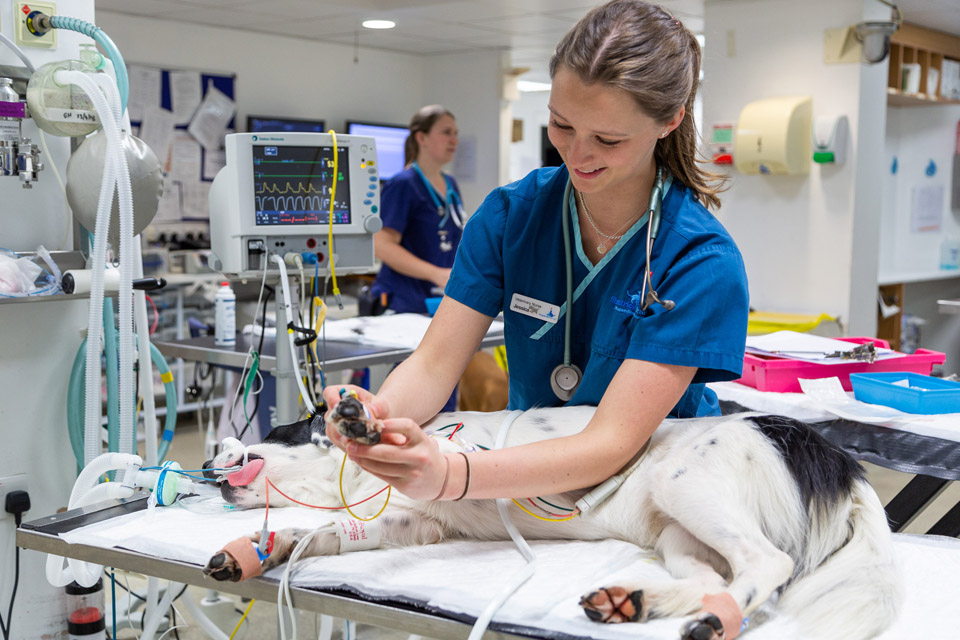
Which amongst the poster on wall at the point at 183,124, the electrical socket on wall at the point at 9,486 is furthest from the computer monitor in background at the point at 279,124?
the electrical socket on wall at the point at 9,486

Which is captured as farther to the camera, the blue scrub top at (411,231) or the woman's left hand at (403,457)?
the blue scrub top at (411,231)

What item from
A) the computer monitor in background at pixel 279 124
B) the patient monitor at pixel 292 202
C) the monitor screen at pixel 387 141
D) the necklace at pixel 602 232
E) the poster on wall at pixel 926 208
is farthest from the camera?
the monitor screen at pixel 387 141

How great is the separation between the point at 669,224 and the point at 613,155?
0.16 metres

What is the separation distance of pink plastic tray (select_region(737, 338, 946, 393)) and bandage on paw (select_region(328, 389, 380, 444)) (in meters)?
1.29

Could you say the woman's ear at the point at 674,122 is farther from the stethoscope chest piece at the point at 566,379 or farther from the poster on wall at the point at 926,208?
the poster on wall at the point at 926,208

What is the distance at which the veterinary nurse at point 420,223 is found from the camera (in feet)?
12.0

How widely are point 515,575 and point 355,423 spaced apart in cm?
32

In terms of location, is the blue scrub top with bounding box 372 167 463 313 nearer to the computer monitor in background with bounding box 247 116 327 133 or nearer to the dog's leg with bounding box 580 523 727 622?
the dog's leg with bounding box 580 523 727 622

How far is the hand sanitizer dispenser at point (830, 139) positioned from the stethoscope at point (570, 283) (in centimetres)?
375

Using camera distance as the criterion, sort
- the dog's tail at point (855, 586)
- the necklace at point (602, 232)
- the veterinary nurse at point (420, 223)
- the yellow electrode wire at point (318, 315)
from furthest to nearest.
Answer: the veterinary nurse at point (420, 223) < the yellow electrode wire at point (318, 315) < the necklace at point (602, 232) < the dog's tail at point (855, 586)

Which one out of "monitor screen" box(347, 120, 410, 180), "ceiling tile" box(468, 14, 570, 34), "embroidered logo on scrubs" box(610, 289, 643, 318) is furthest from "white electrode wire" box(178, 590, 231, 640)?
"monitor screen" box(347, 120, 410, 180)

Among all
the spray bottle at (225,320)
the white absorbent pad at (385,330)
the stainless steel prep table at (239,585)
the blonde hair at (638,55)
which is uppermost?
the blonde hair at (638,55)

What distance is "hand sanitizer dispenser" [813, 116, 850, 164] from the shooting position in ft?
15.8

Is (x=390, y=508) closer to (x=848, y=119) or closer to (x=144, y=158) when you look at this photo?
(x=144, y=158)
